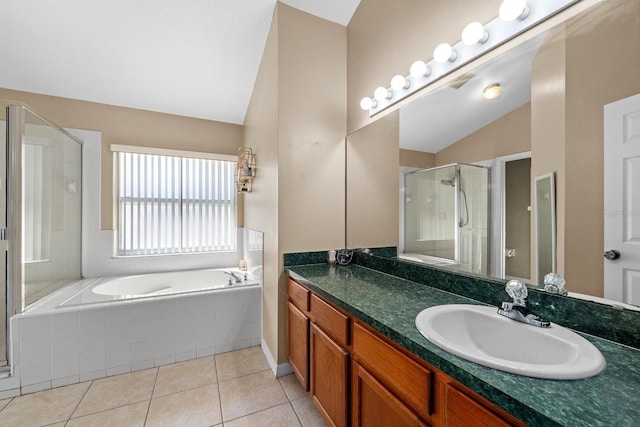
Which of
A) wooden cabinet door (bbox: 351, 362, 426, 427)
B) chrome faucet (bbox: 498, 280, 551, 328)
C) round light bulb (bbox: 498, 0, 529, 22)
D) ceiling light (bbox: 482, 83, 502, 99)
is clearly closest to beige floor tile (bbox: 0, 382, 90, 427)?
wooden cabinet door (bbox: 351, 362, 426, 427)

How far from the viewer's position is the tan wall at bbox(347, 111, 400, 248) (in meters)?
1.79

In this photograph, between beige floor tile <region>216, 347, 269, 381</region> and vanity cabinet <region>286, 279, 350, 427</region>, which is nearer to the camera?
vanity cabinet <region>286, 279, 350, 427</region>

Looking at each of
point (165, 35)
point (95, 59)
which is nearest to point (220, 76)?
point (165, 35)

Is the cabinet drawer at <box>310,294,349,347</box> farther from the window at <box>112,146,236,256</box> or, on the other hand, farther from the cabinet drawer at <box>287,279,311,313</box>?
the window at <box>112,146,236,256</box>

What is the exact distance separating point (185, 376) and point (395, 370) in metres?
1.85

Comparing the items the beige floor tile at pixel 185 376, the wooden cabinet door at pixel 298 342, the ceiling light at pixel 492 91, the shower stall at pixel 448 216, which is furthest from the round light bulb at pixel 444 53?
the beige floor tile at pixel 185 376

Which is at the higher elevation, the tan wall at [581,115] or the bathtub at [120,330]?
the tan wall at [581,115]

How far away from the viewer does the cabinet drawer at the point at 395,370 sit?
83 centimetres

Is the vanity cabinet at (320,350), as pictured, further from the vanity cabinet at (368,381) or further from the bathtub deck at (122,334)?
the bathtub deck at (122,334)

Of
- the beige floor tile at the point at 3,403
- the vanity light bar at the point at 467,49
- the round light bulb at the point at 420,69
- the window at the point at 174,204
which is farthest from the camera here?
the window at the point at 174,204

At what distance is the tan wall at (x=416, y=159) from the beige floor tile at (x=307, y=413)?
1658 mm

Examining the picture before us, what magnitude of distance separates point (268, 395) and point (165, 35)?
2.91 meters

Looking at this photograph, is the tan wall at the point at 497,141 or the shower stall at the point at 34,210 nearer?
the tan wall at the point at 497,141

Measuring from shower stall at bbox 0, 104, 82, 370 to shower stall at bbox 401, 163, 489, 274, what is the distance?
9.15ft
